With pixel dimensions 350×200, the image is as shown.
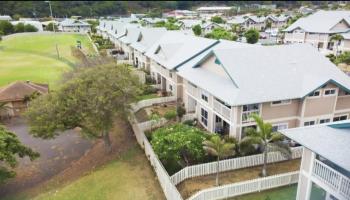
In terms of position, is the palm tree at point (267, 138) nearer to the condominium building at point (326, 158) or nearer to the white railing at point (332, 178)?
the condominium building at point (326, 158)

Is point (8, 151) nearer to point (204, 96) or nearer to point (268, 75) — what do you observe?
point (204, 96)

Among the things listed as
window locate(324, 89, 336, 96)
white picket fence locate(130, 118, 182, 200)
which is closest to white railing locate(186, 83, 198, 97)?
white picket fence locate(130, 118, 182, 200)

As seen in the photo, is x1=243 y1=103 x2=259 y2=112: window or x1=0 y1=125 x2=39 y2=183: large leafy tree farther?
x1=243 y1=103 x2=259 y2=112: window

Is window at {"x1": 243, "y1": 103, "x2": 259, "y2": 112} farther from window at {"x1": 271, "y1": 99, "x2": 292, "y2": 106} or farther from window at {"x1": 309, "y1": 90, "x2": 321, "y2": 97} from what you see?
window at {"x1": 309, "y1": 90, "x2": 321, "y2": 97}

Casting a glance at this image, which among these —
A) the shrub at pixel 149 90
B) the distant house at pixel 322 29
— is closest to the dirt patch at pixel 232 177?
the shrub at pixel 149 90

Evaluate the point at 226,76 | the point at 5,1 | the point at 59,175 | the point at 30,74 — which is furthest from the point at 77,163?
the point at 5,1

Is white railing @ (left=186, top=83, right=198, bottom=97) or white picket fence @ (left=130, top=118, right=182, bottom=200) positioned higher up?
white railing @ (left=186, top=83, right=198, bottom=97)

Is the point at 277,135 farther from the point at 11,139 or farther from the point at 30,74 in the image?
the point at 30,74
